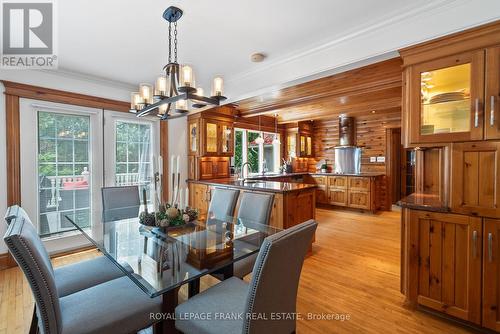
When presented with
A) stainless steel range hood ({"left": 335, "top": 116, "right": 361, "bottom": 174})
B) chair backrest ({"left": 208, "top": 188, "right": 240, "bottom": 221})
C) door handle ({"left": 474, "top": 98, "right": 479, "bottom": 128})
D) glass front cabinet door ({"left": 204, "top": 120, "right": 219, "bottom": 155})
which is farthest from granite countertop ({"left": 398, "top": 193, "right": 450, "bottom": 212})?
stainless steel range hood ({"left": 335, "top": 116, "right": 361, "bottom": 174})

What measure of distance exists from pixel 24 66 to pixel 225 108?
2958 mm

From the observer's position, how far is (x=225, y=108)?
482 cm

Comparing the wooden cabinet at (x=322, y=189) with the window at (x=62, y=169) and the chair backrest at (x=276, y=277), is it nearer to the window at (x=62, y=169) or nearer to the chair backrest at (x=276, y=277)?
the window at (x=62, y=169)

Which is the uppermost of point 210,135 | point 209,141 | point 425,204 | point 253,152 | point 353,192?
point 210,135

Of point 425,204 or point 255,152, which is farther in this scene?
point 255,152

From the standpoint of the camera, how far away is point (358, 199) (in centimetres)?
582

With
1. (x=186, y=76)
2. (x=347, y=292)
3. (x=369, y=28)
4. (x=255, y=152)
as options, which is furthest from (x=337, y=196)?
(x=186, y=76)

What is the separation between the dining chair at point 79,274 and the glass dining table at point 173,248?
198 millimetres

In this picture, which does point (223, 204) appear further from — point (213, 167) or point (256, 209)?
point (213, 167)

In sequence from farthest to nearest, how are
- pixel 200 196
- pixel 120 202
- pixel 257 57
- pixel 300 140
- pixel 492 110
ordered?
pixel 300 140, pixel 200 196, pixel 120 202, pixel 257 57, pixel 492 110

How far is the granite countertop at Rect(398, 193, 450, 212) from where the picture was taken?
1.91 meters

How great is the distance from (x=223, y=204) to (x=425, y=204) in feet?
6.46

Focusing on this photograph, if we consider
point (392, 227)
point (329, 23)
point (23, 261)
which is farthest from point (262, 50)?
point (392, 227)

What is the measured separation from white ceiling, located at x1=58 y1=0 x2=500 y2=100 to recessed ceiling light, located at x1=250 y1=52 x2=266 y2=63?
2.4 inches
